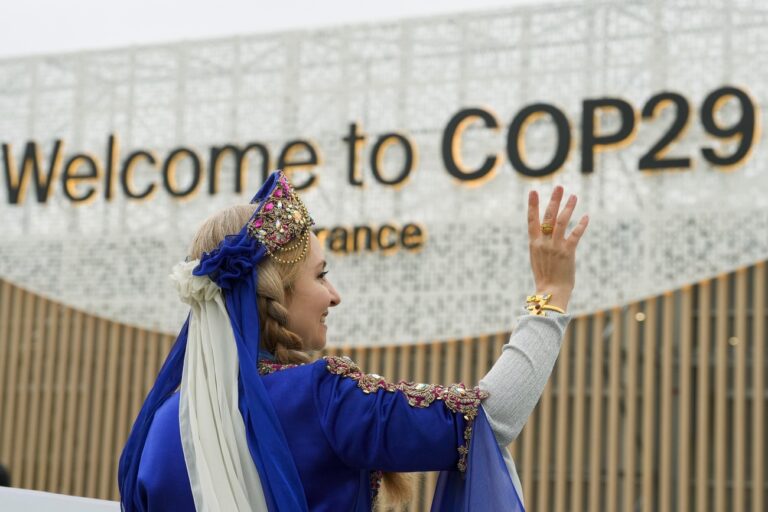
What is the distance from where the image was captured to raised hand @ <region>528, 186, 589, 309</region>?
1.30m

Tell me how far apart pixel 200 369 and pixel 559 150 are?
471 cm

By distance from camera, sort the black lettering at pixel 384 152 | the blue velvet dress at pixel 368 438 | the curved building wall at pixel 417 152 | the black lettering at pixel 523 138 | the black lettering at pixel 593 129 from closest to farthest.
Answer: the blue velvet dress at pixel 368 438 → the curved building wall at pixel 417 152 → the black lettering at pixel 593 129 → the black lettering at pixel 523 138 → the black lettering at pixel 384 152

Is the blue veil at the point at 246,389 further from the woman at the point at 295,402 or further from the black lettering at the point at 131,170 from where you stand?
the black lettering at the point at 131,170

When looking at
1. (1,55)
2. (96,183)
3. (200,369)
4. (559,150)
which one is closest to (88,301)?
(96,183)

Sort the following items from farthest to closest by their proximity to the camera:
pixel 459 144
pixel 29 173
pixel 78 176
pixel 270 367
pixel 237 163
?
pixel 29 173 < pixel 78 176 < pixel 237 163 < pixel 459 144 < pixel 270 367

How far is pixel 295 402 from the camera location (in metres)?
1.28

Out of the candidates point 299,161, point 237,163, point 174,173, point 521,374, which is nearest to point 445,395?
point 521,374

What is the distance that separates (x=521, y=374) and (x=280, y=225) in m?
0.37

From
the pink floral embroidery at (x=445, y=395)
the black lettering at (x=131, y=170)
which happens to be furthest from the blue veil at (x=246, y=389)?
the black lettering at (x=131, y=170)

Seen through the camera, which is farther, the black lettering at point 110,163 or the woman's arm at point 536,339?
the black lettering at point 110,163

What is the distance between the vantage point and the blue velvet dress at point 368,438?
123 centimetres

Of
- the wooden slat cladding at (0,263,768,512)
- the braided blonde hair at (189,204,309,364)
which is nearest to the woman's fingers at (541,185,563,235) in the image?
the braided blonde hair at (189,204,309,364)

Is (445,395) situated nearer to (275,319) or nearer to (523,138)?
(275,319)

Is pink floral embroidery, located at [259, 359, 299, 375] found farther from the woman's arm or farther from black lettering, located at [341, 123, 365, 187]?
black lettering, located at [341, 123, 365, 187]
